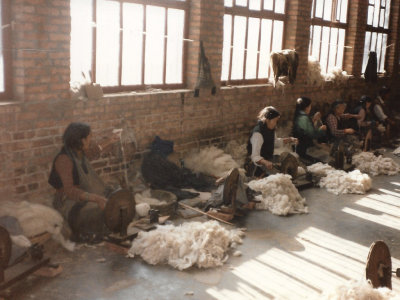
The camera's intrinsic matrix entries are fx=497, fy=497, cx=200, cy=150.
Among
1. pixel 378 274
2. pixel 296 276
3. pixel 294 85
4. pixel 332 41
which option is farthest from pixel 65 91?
pixel 332 41

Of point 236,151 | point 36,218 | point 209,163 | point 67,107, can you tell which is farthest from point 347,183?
point 36,218

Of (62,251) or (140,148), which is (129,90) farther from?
(62,251)

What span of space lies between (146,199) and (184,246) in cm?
176

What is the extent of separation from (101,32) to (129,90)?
1042mm

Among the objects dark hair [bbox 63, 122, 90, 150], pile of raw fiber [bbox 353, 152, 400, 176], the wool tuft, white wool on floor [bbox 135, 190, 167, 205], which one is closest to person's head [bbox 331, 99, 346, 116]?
pile of raw fiber [bbox 353, 152, 400, 176]

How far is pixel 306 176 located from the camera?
906 centimetres

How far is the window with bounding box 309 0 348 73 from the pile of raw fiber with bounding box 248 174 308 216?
226 inches

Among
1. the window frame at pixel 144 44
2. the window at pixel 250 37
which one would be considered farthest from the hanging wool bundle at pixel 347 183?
the window frame at pixel 144 44

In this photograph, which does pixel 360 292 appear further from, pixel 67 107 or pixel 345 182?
pixel 345 182

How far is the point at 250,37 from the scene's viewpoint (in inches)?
407

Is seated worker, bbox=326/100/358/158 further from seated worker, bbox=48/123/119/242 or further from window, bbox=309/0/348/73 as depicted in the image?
seated worker, bbox=48/123/119/242

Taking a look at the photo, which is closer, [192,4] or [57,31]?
[57,31]

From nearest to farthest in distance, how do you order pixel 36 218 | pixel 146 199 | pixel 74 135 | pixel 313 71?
pixel 36 218, pixel 74 135, pixel 146 199, pixel 313 71

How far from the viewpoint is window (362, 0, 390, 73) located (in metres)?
15.0
